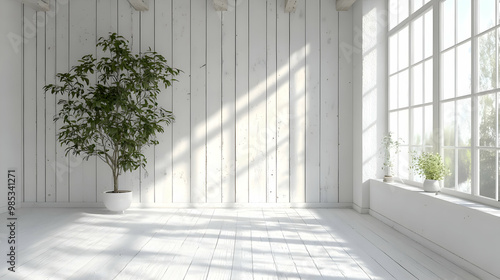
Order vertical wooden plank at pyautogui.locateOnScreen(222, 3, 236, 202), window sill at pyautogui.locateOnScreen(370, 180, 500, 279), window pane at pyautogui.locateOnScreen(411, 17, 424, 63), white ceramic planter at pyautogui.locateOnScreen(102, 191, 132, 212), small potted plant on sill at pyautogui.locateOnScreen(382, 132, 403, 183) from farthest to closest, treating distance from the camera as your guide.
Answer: vertical wooden plank at pyautogui.locateOnScreen(222, 3, 236, 202) < white ceramic planter at pyautogui.locateOnScreen(102, 191, 132, 212) < small potted plant on sill at pyautogui.locateOnScreen(382, 132, 403, 183) < window pane at pyautogui.locateOnScreen(411, 17, 424, 63) < window sill at pyautogui.locateOnScreen(370, 180, 500, 279)

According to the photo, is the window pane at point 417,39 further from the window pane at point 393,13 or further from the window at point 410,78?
the window pane at point 393,13

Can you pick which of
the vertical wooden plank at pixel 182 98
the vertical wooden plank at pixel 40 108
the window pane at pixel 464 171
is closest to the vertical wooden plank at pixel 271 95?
the vertical wooden plank at pixel 182 98

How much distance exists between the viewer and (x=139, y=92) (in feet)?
15.1

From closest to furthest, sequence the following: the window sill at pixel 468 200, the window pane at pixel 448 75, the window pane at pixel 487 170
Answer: the window sill at pixel 468 200, the window pane at pixel 487 170, the window pane at pixel 448 75

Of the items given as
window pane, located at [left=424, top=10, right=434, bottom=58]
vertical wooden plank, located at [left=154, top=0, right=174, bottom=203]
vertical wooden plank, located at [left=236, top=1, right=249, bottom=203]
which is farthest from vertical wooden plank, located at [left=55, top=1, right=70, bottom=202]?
window pane, located at [left=424, top=10, right=434, bottom=58]

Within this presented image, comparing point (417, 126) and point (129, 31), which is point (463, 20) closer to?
point (417, 126)

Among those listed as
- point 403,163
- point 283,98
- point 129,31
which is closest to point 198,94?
point 283,98

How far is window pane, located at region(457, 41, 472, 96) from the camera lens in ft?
9.90

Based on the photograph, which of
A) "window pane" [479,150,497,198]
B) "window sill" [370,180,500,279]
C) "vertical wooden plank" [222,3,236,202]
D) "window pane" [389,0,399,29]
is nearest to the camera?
"window sill" [370,180,500,279]

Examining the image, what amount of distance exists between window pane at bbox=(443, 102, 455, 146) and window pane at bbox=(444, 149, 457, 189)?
0.08 metres

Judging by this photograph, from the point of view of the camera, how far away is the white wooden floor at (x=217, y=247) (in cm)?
267

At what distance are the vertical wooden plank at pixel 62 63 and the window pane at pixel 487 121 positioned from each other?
4.47m

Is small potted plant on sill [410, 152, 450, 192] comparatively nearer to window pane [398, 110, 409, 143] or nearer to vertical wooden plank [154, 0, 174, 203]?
window pane [398, 110, 409, 143]

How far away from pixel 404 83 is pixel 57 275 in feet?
11.6
